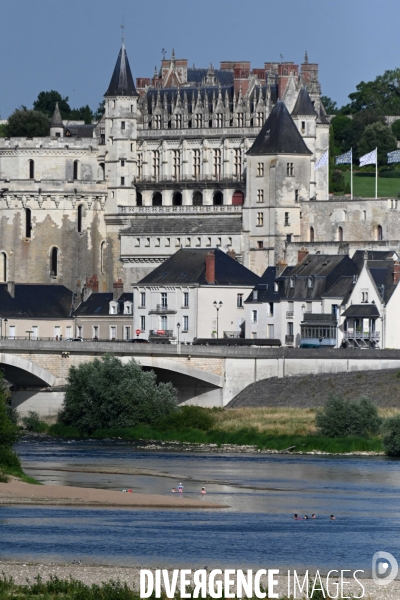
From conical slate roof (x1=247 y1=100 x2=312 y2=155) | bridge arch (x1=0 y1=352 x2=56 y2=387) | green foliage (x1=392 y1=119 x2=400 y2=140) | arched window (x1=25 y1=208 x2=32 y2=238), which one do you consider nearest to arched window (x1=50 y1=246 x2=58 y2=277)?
arched window (x1=25 y1=208 x2=32 y2=238)

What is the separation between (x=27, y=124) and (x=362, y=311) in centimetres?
5043

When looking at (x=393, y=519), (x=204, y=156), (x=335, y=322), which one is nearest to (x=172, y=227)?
(x=204, y=156)

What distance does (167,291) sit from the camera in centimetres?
8300

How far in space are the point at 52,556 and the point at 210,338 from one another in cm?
4192

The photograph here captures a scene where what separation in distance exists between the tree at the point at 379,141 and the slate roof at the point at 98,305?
164ft

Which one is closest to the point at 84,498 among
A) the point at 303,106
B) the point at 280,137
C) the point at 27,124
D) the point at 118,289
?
the point at 118,289

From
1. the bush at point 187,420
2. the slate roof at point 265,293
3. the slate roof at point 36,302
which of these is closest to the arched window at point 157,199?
the slate roof at point 36,302

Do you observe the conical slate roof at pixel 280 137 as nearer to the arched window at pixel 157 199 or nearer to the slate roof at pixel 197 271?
the arched window at pixel 157 199

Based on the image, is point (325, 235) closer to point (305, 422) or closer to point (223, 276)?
point (223, 276)

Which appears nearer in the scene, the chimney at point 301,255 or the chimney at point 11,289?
the chimney at point 301,255

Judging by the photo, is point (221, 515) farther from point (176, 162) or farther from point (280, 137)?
point (176, 162)

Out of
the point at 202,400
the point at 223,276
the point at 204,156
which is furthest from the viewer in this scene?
the point at 204,156

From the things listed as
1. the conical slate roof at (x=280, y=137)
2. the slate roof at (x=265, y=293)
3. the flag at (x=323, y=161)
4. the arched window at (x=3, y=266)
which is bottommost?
the slate roof at (x=265, y=293)

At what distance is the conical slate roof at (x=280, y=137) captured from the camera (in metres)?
96.2
